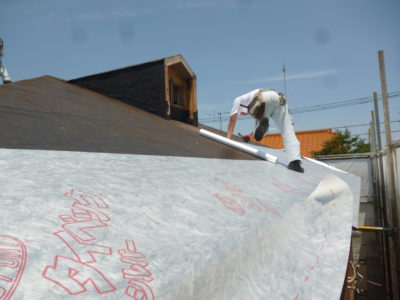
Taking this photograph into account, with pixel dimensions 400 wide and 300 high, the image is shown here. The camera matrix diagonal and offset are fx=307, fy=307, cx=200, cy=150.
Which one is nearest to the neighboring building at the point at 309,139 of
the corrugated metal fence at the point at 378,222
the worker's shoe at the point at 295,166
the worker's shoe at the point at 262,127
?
the corrugated metal fence at the point at 378,222

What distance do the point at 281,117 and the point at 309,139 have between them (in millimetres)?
18609

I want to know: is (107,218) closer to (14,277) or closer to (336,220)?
(14,277)

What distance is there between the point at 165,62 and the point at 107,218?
4.76 m

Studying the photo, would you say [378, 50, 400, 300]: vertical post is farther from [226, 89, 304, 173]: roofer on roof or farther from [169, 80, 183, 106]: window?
[169, 80, 183, 106]: window

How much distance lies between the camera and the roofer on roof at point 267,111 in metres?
3.47

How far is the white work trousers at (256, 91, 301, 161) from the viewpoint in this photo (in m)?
3.46

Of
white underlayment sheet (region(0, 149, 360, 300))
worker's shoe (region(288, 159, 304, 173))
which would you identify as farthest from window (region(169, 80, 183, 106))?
white underlayment sheet (region(0, 149, 360, 300))

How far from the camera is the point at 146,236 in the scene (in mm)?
805

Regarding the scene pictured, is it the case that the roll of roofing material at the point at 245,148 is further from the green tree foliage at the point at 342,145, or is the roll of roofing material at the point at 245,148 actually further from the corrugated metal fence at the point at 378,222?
the green tree foliage at the point at 342,145

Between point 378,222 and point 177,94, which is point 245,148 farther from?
point 378,222

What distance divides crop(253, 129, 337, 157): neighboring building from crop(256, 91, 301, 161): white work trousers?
54.2 feet

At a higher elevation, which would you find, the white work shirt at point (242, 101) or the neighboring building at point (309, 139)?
the neighboring building at point (309, 139)

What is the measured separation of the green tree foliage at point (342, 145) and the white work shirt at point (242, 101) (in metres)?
16.3

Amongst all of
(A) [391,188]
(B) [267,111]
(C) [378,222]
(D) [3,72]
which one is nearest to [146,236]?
(B) [267,111]
